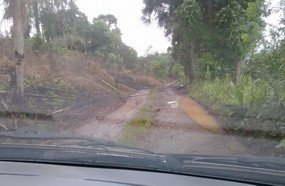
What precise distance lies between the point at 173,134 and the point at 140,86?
1460 cm

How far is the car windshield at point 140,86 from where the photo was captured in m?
6.92

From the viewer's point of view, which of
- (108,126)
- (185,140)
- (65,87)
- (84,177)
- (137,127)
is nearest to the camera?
(84,177)

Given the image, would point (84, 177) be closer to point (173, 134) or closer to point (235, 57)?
point (173, 134)

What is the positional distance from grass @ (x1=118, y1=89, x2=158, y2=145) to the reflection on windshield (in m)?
0.02

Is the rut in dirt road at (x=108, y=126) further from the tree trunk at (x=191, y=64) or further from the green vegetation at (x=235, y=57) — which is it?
the tree trunk at (x=191, y=64)

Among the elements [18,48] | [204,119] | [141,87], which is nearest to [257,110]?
[204,119]

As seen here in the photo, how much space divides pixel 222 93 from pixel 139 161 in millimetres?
8509

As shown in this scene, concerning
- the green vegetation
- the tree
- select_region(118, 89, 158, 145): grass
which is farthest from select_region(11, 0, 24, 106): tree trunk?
the tree

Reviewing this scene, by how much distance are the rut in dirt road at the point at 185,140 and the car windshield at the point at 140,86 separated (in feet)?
0.06

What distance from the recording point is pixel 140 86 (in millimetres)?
23141

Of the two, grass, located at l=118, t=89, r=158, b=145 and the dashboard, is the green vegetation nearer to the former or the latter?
grass, located at l=118, t=89, r=158, b=145

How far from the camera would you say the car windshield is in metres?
6.92

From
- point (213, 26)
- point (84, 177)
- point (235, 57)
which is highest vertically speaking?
point (213, 26)

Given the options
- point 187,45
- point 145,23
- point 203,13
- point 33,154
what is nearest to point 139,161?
point 33,154
